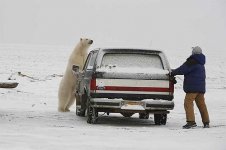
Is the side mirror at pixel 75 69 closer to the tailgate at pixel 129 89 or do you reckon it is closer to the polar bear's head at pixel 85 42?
the polar bear's head at pixel 85 42

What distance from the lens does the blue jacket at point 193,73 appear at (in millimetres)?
11047

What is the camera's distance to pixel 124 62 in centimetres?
1158

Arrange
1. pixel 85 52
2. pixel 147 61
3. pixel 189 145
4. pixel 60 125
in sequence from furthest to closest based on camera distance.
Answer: pixel 85 52, pixel 147 61, pixel 60 125, pixel 189 145

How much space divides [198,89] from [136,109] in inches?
53.9

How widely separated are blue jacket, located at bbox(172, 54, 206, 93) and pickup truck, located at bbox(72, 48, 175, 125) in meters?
0.33

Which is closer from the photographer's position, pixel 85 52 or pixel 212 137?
pixel 212 137

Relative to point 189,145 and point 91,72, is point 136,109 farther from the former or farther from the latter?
point 189,145

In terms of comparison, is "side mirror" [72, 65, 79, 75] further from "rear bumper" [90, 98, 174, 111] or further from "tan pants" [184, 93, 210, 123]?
"tan pants" [184, 93, 210, 123]

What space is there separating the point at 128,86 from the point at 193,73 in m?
1.39

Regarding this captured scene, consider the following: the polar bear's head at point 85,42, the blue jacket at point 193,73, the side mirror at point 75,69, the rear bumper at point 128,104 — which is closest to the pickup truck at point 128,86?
the rear bumper at point 128,104

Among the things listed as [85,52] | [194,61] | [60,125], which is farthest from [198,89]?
[85,52]

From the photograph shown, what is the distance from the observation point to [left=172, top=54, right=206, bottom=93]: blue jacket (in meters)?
11.0

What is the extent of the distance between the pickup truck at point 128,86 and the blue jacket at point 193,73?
13.0 inches

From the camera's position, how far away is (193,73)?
11078mm
